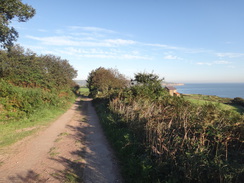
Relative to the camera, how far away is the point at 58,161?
5.23 m

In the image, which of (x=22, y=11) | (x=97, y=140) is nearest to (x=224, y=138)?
(x=97, y=140)

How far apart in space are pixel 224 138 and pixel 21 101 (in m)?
12.7

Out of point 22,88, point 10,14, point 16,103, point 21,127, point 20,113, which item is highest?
point 10,14

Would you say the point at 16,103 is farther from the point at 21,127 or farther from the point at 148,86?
the point at 148,86

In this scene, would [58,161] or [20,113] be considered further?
[20,113]

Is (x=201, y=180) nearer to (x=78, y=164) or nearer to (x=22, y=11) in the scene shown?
(x=78, y=164)

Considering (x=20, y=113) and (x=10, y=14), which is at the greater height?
(x=10, y=14)

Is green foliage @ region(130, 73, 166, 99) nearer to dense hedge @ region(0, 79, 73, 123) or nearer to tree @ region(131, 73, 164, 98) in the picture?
tree @ region(131, 73, 164, 98)

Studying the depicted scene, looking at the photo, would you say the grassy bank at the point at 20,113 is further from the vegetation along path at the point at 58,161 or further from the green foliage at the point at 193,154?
the green foliage at the point at 193,154

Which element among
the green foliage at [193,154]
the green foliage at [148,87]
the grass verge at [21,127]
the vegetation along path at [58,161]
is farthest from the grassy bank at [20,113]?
the green foliage at [148,87]

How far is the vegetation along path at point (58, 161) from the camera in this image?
433cm

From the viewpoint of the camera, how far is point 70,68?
46625 mm

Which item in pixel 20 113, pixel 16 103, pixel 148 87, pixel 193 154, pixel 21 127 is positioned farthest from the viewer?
pixel 148 87

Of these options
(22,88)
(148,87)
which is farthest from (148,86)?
(22,88)
